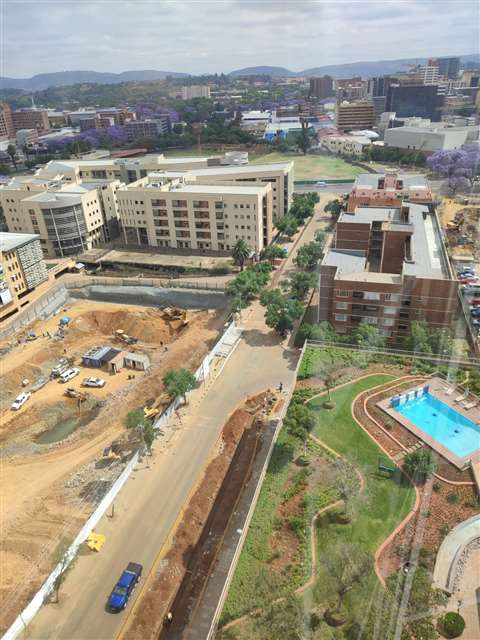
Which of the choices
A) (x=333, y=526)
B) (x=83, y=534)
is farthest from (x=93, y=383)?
(x=333, y=526)

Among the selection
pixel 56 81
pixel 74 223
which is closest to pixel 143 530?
pixel 74 223

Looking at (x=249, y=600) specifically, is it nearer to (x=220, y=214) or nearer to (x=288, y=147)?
(x=220, y=214)

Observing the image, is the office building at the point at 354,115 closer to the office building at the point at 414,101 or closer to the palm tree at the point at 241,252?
the office building at the point at 414,101

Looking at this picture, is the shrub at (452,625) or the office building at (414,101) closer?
the shrub at (452,625)

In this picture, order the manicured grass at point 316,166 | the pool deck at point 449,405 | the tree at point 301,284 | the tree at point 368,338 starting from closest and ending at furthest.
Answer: the pool deck at point 449,405 → the tree at point 368,338 → the tree at point 301,284 → the manicured grass at point 316,166

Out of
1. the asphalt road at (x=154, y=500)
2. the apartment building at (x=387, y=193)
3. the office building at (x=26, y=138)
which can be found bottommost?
the asphalt road at (x=154, y=500)

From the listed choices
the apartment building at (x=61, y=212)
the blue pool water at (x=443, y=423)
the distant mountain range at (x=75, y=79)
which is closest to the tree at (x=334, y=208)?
the apartment building at (x=61, y=212)

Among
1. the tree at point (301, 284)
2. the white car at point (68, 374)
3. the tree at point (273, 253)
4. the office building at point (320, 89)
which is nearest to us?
the white car at point (68, 374)
